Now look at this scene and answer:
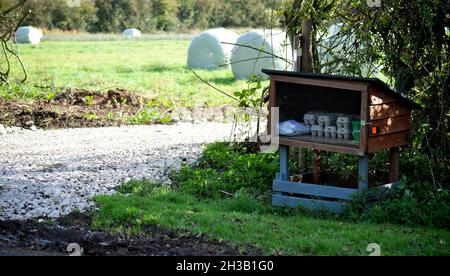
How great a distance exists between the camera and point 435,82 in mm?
7820

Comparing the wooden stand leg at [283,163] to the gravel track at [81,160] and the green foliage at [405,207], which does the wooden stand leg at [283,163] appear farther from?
the gravel track at [81,160]

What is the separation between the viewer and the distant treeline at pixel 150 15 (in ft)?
109

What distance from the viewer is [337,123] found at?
7.60 m

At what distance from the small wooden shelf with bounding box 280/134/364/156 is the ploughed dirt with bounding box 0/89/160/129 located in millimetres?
5263

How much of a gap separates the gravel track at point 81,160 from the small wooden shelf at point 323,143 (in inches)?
66.2

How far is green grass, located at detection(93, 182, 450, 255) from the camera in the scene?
6066 millimetres

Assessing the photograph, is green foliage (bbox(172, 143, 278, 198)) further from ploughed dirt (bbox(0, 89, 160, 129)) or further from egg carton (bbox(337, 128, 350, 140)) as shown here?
ploughed dirt (bbox(0, 89, 160, 129))

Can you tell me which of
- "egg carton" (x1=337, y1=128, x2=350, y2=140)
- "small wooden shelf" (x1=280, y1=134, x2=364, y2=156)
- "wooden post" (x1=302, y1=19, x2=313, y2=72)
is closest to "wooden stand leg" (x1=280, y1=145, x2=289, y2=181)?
"small wooden shelf" (x1=280, y1=134, x2=364, y2=156)

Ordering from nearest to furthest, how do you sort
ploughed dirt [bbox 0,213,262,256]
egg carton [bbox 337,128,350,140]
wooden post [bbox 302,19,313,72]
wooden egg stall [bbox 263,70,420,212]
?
ploughed dirt [bbox 0,213,262,256] → wooden egg stall [bbox 263,70,420,212] → egg carton [bbox 337,128,350,140] → wooden post [bbox 302,19,313,72]

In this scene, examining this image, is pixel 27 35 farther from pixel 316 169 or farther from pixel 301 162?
pixel 316 169

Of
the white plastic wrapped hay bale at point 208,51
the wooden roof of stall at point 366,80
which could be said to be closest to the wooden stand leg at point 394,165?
the wooden roof of stall at point 366,80

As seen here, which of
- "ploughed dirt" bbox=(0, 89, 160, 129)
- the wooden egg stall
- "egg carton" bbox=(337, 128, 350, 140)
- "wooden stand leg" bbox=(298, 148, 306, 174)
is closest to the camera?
the wooden egg stall

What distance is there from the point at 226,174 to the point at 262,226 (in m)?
1.93
